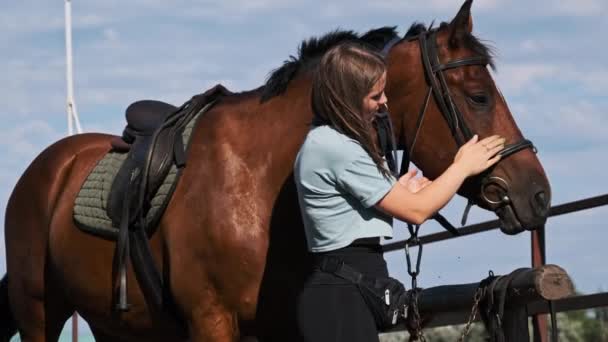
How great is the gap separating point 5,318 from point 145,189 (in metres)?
2.31

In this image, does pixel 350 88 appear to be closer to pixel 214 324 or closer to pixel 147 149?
pixel 214 324

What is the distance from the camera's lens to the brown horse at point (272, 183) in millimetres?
5125

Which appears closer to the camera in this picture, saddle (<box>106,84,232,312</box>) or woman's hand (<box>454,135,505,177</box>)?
woman's hand (<box>454,135,505,177</box>)

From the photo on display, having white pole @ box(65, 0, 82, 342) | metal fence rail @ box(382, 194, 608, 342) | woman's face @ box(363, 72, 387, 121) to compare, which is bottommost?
metal fence rail @ box(382, 194, 608, 342)

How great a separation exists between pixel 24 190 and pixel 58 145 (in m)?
0.33

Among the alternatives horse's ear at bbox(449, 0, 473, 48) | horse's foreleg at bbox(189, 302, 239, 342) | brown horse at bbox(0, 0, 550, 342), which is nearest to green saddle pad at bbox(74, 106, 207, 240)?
brown horse at bbox(0, 0, 550, 342)

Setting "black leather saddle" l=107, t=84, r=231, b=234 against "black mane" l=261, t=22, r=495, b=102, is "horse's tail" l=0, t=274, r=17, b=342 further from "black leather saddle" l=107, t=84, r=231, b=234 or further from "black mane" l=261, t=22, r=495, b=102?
"black mane" l=261, t=22, r=495, b=102

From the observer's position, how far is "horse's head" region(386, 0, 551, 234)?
16.2 ft

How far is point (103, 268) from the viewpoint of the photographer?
6.04 m

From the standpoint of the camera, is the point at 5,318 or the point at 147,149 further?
the point at 5,318


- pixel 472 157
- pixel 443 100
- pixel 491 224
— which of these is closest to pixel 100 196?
pixel 443 100

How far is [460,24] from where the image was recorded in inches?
211

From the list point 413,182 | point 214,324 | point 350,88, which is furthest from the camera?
point 214,324

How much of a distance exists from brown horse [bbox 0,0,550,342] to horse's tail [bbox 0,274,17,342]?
5.61 feet
